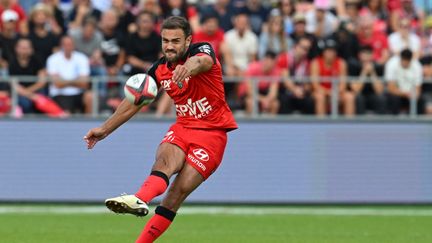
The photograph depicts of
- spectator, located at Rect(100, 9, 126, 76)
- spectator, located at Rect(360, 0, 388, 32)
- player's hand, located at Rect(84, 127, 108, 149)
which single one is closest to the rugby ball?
player's hand, located at Rect(84, 127, 108, 149)

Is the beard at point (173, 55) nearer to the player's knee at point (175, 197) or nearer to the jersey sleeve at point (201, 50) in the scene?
the jersey sleeve at point (201, 50)

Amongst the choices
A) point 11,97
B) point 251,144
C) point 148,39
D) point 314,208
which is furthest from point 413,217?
point 11,97

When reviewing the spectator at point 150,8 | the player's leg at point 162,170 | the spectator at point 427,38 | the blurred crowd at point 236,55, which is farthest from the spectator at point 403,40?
the player's leg at point 162,170

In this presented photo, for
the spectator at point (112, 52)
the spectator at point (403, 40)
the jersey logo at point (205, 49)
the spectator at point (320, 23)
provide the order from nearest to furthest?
the jersey logo at point (205, 49)
the spectator at point (112, 52)
the spectator at point (403, 40)
the spectator at point (320, 23)

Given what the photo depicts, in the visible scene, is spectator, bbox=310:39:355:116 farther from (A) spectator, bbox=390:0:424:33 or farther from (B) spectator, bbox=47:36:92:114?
(B) spectator, bbox=47:36:92:114

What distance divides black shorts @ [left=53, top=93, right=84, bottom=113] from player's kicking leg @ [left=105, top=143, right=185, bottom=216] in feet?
26.1

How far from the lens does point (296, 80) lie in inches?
684

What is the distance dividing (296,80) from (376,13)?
13.5ft

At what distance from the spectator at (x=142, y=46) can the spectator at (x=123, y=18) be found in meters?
0.64

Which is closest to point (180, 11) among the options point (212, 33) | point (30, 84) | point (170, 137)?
point (212, 33)

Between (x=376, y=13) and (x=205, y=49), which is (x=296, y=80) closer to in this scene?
(x=376, y=13)

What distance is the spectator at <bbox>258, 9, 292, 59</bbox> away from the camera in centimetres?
1867

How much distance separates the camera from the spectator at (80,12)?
1919 cm

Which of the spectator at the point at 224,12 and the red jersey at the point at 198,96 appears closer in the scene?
the red jersey at the point at 198,96
